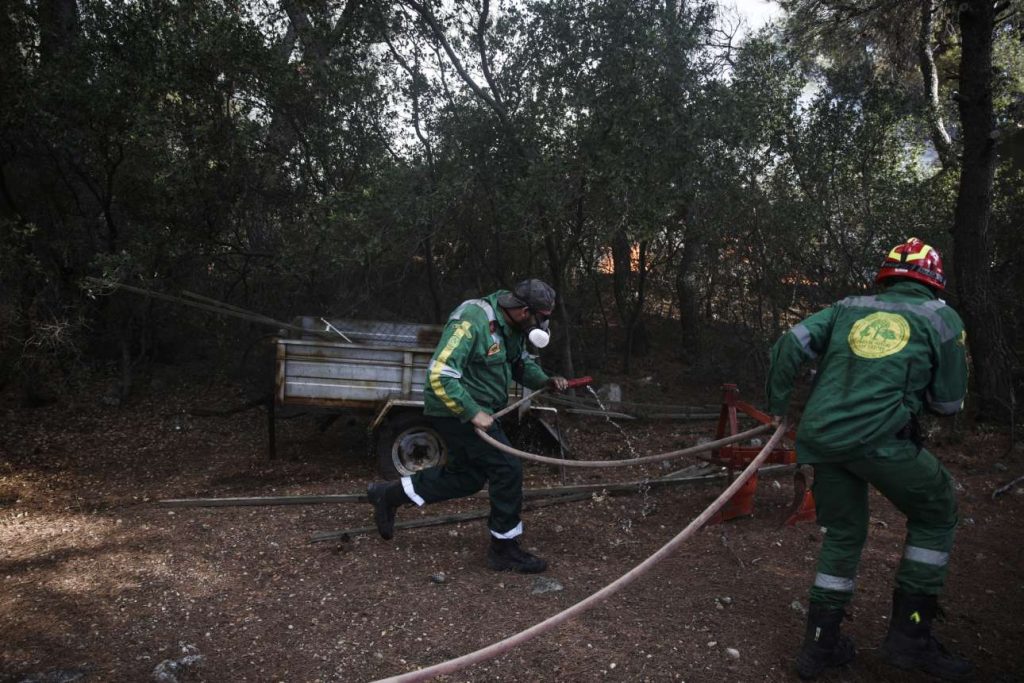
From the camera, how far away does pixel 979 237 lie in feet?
27.4

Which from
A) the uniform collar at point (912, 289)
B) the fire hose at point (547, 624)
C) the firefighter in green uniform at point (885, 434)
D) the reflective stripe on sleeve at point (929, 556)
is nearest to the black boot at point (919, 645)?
the firefighter in green uniform at point (885, 434)

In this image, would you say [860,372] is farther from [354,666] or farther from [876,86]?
[876,86]

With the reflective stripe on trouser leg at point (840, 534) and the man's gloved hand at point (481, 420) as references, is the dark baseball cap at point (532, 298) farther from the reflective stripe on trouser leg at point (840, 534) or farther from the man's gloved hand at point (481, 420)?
the reflective stripe on trouser leg at point (840, 534)

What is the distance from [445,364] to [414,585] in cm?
130

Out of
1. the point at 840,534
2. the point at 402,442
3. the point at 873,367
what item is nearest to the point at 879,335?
the point at 873,367

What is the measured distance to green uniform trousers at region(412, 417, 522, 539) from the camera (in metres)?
4.84

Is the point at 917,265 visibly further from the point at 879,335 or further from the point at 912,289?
the point at 879,335

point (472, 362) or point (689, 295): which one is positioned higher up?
point (689, 295)

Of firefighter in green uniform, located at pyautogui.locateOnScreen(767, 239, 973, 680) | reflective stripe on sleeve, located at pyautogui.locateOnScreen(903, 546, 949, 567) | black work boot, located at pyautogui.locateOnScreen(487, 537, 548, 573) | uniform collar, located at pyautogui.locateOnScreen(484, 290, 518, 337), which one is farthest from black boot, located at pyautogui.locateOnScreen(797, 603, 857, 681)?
uniform collar, located at pyautogui.locateOnScreen(484, 290, 518, 337)

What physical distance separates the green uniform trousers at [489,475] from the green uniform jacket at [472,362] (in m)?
0.15

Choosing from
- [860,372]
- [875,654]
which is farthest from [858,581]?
[860,372]

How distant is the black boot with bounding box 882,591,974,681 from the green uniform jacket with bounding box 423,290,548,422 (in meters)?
2.38

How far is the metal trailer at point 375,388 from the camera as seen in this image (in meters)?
6.78

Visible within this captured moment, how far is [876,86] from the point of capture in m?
10.1
